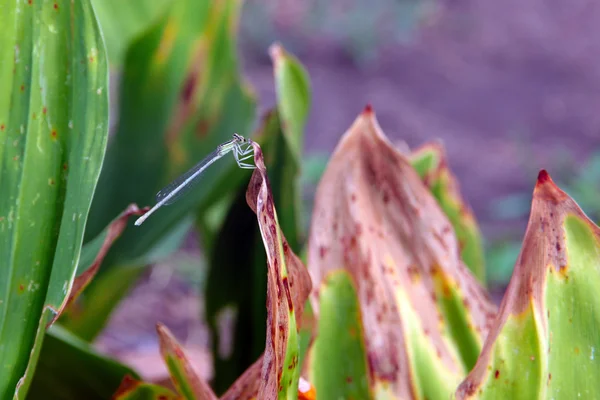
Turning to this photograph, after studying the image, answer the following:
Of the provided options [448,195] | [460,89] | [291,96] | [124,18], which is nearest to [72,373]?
[291,96]

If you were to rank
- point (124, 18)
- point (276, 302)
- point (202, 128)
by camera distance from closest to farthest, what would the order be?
point (276, 302) → point (202, 128) → point (124, 18)

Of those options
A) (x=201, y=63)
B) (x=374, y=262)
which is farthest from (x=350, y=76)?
(x=374, y=262)

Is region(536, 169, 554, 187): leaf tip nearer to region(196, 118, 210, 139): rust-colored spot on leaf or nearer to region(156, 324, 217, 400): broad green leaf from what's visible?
region(156, 324, 217, 400): broad green leaf

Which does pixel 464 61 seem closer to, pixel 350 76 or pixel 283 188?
pixel 350 76

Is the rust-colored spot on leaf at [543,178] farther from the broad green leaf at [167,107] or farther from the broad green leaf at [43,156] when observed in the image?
the broad green leaf at [167,107]

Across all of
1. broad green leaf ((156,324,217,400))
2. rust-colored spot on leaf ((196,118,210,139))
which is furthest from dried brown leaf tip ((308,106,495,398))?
rust-colored spot on leaf ((196,118,210,139))

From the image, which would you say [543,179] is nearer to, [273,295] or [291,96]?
[273,295]
